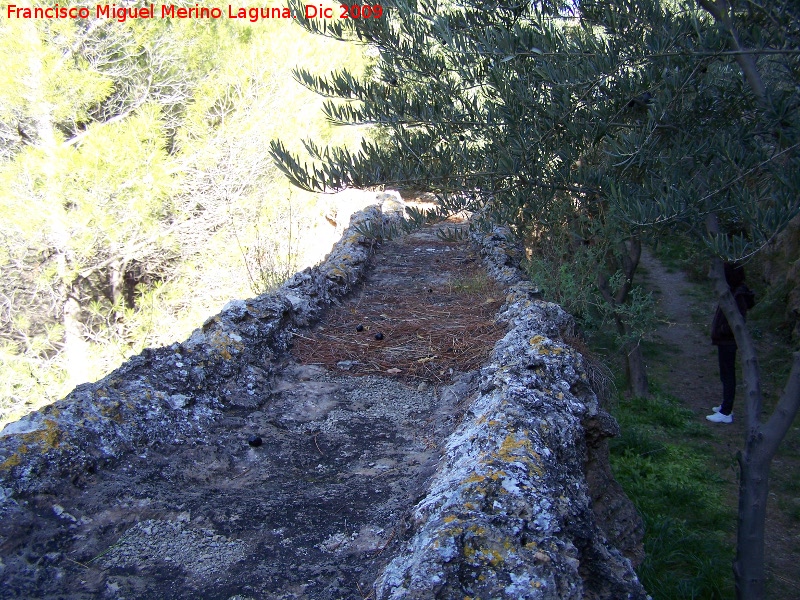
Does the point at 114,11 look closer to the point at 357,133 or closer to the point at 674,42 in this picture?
the point at 357,133

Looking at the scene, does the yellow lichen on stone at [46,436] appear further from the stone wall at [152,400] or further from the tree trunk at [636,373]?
the tree trunk at [636,373]

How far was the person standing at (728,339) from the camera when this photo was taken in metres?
6.80

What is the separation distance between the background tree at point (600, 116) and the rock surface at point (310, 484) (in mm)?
809

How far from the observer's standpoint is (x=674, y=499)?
20.6ft

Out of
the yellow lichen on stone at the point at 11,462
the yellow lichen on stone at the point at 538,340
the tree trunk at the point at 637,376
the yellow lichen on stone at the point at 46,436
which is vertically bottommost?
the tree trunk at the point at 637,376

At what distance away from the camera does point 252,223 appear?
13.4m

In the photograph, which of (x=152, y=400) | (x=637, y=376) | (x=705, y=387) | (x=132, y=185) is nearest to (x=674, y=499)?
(x=637, y=376)

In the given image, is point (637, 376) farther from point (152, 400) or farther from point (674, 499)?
point (152, 400)

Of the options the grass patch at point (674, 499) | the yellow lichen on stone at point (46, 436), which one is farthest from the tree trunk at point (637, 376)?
the yellow lichen on stone at point (46, 436)

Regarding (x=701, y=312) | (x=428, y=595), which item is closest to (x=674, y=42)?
(x=428, y=595)

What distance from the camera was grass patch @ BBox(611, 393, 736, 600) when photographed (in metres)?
4.74

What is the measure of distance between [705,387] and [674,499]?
3839 mm

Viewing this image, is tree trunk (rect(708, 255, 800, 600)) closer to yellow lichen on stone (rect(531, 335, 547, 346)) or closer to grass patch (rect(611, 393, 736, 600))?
grass patch (rect(611, 393, 736, 600))

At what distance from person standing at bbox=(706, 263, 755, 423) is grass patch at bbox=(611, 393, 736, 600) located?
44 cm
